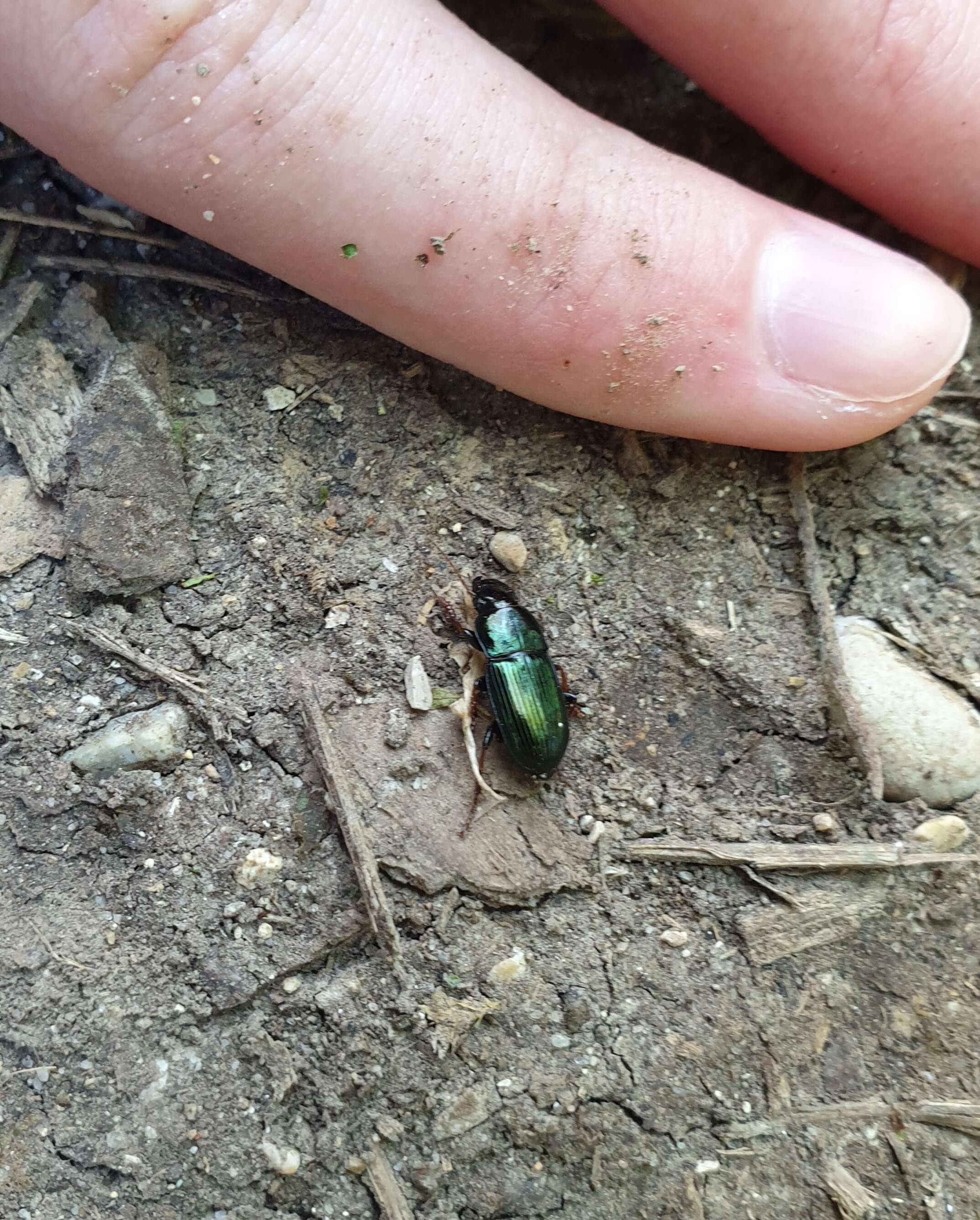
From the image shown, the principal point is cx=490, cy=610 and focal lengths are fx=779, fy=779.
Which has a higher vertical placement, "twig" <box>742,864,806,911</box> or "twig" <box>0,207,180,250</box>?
"twig" <box>0,207,180,250</box>

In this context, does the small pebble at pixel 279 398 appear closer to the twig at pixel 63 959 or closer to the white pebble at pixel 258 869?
the white pebble at pixel 258 869

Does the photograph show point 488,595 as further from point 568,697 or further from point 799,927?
point 799,927

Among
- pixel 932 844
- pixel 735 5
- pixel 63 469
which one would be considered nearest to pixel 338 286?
pixel 63 469

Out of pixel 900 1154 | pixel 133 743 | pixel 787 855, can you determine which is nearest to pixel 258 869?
pixel 133 743

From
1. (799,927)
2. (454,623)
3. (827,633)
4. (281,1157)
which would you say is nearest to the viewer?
(281,1157)

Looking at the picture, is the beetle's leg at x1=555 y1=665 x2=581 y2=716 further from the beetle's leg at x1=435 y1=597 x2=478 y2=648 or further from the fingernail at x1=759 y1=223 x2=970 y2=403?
the fingernail at x1=759 y1=223 x2=970 y2=403

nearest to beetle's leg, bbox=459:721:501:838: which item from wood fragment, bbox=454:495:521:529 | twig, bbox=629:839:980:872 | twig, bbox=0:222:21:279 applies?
twig, bbox=629:839:980:872

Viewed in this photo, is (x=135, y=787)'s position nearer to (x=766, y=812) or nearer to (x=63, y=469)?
(x=63, y=469)
